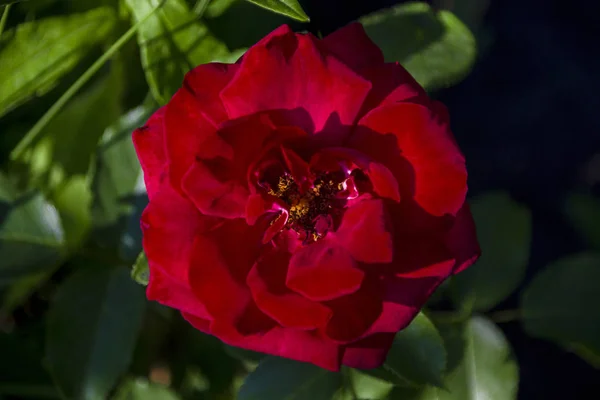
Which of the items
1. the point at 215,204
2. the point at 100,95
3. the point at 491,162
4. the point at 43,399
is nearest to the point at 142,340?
the point at 43,399

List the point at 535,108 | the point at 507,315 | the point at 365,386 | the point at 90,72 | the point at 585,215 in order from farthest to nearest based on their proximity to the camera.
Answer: the point at 535,108 → the point at 585,215 → the point at 507,315 → the point at 365,386 → the point at 90,72

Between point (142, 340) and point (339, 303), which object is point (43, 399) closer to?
point (142, 340)

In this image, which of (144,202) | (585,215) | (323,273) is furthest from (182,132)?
(585,215)

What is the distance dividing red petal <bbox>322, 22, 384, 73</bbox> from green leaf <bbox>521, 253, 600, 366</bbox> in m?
0.43

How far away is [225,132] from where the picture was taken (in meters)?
0.44

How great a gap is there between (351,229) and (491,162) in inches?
30.8

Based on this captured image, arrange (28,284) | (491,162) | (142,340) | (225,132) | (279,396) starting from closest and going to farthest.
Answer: (225,132)
(279,396)
(28,284)
(142,340)
(491,162)

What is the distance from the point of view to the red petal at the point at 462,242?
0.50 m

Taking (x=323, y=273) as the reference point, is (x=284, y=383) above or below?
below

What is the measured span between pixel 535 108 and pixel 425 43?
0.60 m

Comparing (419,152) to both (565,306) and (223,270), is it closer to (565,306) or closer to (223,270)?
(223,270)

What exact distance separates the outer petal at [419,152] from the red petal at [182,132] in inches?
4.6

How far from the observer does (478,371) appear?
28.3 inches

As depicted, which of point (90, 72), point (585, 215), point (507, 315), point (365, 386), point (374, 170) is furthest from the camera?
point (585, 215)
